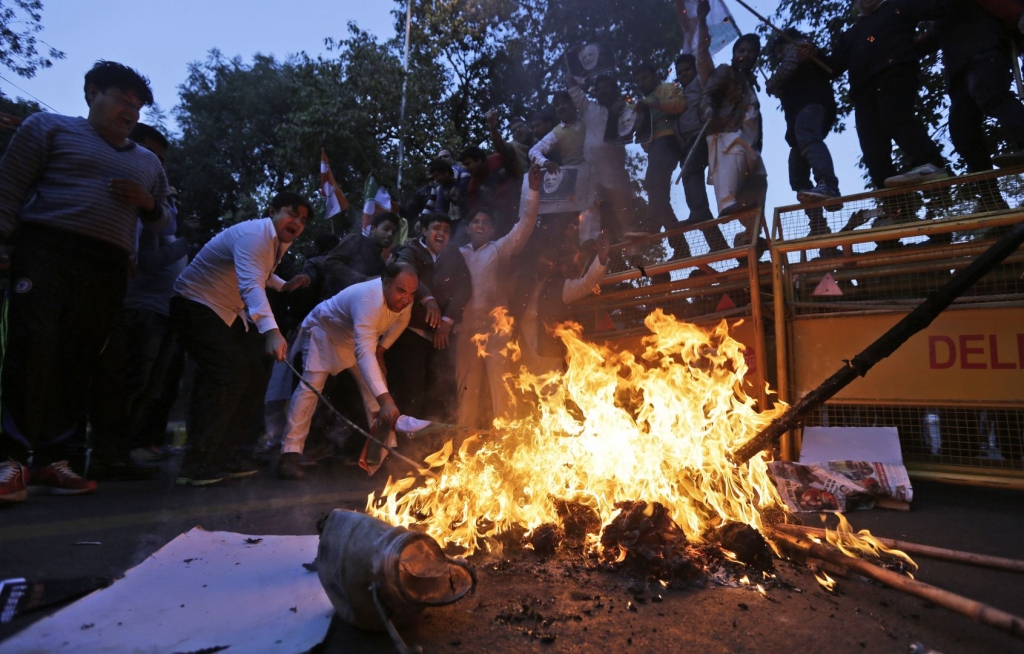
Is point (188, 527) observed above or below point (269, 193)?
below

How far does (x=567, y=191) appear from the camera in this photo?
7.20m

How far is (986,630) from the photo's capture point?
223 centimetres

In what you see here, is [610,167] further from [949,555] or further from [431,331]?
[949,555]

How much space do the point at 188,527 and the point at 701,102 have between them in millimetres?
6323

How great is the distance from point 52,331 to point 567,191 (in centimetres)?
514

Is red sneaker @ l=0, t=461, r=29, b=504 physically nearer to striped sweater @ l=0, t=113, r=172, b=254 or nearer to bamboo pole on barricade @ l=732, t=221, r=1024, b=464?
striped sweater @ l=0, t=113, r=172, b=254

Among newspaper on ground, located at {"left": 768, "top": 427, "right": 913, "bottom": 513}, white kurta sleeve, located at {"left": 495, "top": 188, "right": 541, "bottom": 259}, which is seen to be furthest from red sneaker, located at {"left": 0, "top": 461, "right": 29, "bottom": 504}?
newspaper on ground, located at {"left": 768, "top": 427, "right": 913, "bottom": 513}

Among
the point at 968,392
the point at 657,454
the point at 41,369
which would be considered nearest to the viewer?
the point at 657,454

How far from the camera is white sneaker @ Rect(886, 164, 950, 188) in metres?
5.03

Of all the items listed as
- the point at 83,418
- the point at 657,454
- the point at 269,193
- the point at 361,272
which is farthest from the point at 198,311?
the point at 269,193

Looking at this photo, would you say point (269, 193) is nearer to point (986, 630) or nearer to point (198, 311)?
point (198, 311)

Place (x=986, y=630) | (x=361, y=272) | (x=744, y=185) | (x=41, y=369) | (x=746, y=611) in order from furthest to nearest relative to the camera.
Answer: (x=361, y=272)
(x=744, y=185)
(x=41, y=369)
(x=746, y=611)
(x=986, y=630)

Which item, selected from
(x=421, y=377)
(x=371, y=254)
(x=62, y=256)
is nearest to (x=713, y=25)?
(x=371, y=254)

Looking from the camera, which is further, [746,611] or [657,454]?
[657,454]
